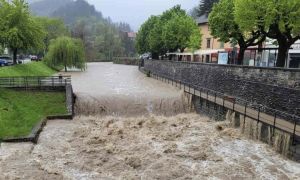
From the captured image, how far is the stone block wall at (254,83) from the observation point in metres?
17.3

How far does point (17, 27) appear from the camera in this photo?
33969mm

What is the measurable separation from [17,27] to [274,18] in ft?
87.2

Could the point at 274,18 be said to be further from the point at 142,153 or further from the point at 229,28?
the point at 142,153

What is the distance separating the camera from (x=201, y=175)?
503 inches

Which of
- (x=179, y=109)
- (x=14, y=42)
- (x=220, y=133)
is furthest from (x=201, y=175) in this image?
(x=14, y=42)

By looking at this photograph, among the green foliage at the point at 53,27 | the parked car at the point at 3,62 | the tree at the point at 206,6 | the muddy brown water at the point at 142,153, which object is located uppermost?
the tree at the point at 206,6

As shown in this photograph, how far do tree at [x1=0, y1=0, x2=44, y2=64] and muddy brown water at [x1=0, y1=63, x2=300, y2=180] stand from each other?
16.3 meters

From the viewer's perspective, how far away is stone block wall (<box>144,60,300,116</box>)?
17.3m

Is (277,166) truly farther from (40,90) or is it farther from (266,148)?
(40,90)

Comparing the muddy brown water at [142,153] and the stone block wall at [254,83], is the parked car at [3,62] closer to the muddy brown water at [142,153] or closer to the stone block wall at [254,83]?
the muddy brown water at [142,153]

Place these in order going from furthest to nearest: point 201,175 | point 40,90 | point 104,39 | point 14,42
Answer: point 104,39, point 14,42, point 40,90, point 201,175

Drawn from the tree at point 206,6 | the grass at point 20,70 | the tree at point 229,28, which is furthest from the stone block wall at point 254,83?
the tree at point 206,6

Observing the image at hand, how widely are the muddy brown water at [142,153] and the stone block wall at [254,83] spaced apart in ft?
9.41

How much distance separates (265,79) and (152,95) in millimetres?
9891
